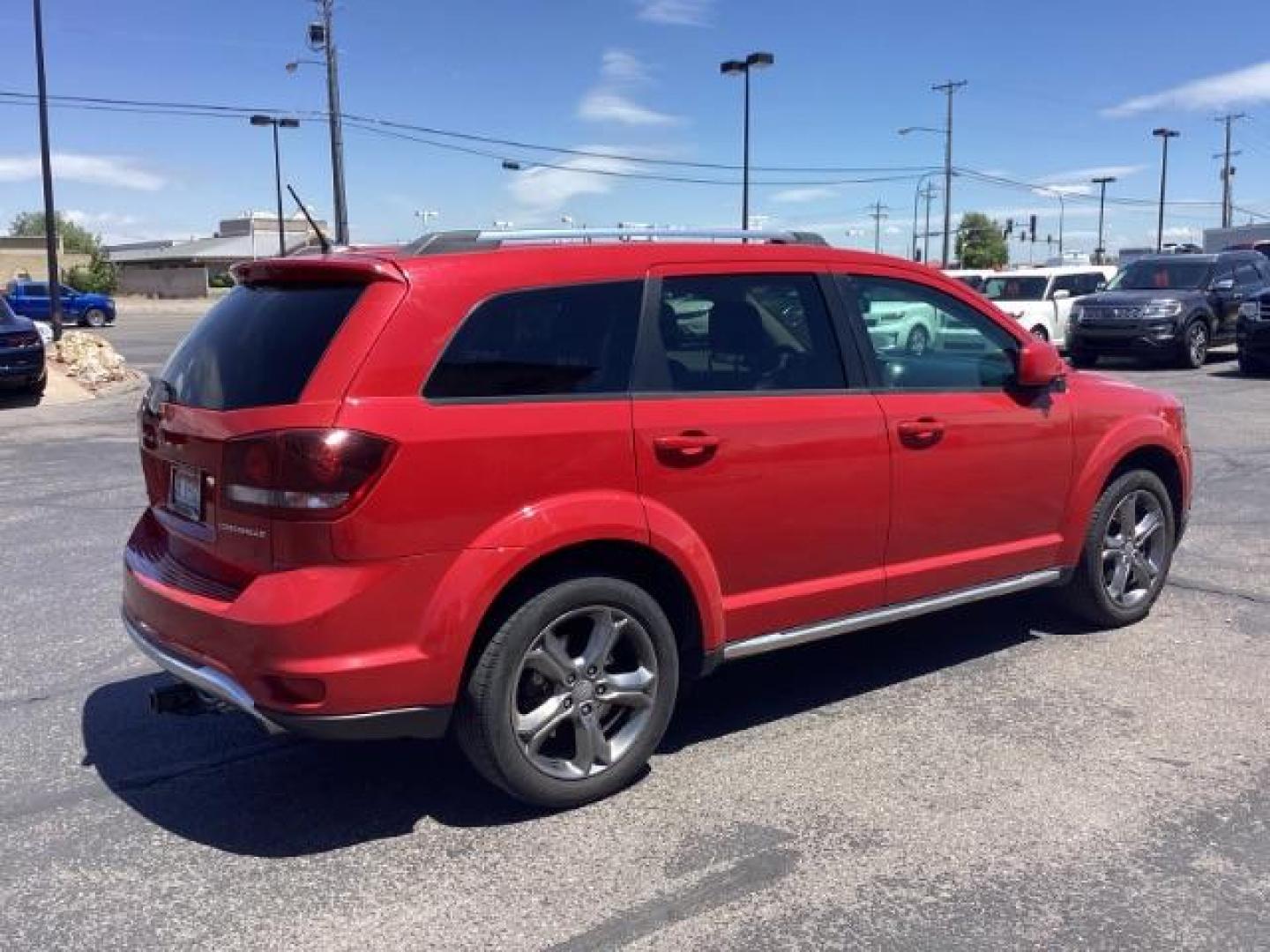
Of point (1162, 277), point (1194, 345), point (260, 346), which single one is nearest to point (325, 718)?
point (260, 346)

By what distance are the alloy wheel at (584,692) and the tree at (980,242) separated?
104858mm

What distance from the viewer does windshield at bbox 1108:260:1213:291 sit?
20.5m

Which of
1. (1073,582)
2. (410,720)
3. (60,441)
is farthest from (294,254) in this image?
(60,441)

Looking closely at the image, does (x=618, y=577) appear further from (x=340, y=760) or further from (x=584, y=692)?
(x=340, y=760)

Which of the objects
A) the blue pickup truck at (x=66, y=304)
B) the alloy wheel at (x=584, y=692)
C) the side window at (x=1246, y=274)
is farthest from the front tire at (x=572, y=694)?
the blue pickup truck at (x=66, y=304)

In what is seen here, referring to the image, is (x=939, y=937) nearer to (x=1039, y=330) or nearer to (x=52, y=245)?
(x=1039, y=330)

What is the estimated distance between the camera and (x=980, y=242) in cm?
11369

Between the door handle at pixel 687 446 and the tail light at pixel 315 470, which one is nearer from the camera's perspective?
the tail light at pixel 315 470

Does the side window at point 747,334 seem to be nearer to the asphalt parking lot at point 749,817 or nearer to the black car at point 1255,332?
the asphalt parking lot at point 749,817

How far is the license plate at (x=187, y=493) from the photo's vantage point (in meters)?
3.67

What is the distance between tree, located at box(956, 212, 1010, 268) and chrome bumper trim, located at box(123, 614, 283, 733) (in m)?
105

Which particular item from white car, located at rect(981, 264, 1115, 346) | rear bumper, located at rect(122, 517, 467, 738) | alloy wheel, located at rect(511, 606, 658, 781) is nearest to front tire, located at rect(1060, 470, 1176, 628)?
alloy wheel, located at rect(511, 606, 658, 781)

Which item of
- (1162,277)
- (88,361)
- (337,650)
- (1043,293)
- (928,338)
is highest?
(1162,277)

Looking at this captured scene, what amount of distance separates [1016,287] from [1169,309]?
369cm
